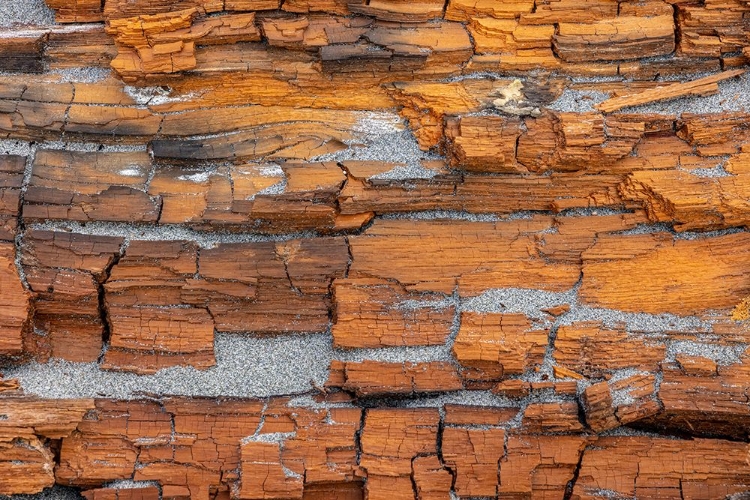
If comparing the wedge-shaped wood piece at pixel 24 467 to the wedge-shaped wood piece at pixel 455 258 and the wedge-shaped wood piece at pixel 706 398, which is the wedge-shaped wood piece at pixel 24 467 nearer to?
the wedge-shaped wood piece at pixel 455 258

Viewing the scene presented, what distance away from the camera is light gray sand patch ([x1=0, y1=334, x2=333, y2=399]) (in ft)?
15.2

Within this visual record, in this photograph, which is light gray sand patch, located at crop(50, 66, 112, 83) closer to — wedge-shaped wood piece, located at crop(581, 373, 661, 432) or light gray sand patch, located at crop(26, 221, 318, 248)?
light gray sand patch, located at crop(26, 221, 318, 248)

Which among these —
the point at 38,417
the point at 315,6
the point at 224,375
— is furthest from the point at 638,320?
the point at 38,417

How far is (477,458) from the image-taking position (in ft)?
14.9

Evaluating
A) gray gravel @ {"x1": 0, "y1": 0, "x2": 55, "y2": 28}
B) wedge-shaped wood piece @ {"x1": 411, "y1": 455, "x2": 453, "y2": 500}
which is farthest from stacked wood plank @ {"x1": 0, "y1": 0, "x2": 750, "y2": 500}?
gray gravel @ {"x1": 0, "y1": 0, "x2": 55, "y2": 28}

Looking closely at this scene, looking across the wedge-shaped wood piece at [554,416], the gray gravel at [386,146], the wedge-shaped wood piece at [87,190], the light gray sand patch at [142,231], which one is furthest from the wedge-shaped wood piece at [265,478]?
the gray gravel at [386,146]

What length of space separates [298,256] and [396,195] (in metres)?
0.69

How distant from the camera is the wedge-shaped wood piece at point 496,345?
4613mm

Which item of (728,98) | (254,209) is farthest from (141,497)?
(728,98)

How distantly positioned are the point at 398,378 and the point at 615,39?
8.02 feet

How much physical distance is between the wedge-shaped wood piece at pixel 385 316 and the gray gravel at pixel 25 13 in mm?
2529

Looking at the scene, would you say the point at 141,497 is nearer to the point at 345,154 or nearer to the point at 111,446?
the point at 111,446

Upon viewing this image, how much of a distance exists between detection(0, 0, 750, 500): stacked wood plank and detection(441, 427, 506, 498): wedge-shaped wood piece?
2cm

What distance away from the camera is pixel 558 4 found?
4.88 m
